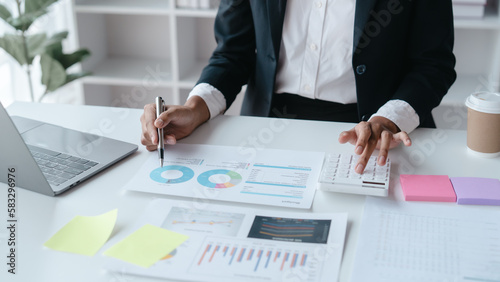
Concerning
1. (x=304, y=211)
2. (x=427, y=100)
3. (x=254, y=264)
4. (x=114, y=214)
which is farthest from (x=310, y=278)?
(x=427, y=100)

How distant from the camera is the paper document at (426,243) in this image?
0.78 m

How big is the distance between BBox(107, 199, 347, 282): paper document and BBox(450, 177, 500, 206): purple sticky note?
0.23 metres

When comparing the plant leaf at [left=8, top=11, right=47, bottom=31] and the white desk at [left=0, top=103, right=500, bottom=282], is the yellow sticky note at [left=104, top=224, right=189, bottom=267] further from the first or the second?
the plant leaf at [left=8, top=11, right=47, bottom=31]

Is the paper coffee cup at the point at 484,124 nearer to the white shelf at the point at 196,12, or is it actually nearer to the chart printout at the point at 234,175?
the chart printout at the point at 234,175

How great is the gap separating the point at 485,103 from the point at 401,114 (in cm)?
20

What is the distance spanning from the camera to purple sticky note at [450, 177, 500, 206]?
958 mm

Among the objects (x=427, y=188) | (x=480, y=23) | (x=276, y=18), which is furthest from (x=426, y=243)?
(x=480, y=23)

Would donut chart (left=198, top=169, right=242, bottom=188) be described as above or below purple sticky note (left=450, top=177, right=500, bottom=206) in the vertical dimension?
below

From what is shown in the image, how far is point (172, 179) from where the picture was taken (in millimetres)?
1056

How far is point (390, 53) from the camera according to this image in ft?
4.70

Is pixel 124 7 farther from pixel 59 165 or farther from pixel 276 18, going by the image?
pixel 59 165

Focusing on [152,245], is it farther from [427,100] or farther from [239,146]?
[427,100]

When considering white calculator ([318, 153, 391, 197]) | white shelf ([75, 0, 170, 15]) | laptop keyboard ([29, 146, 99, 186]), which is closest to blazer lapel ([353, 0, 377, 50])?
white calculator ([318, 153, 391, 197])

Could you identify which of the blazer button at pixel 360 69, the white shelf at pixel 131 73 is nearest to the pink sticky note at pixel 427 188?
the blazer button at pixel 360 69
